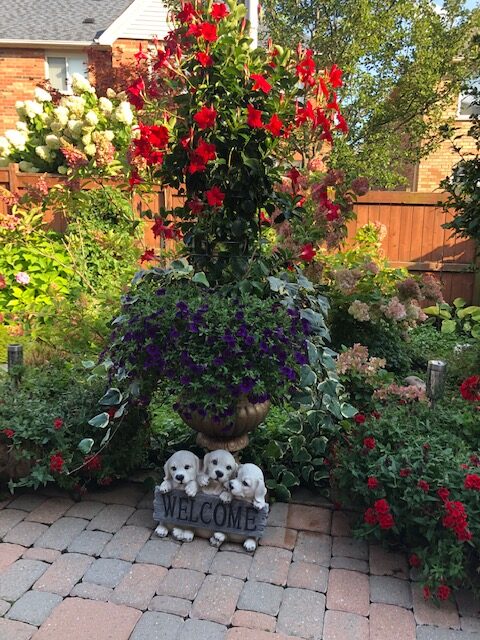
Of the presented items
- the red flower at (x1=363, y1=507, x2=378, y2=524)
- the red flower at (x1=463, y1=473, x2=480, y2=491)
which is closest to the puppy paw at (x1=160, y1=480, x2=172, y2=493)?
the red flower at (x1=363, y1=507, x2=378, y2=524)

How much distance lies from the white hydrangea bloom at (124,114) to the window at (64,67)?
18.8 ft

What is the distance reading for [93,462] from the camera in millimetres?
2518

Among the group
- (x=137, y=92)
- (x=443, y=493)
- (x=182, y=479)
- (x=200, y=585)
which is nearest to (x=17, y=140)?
(x=137, y=92)

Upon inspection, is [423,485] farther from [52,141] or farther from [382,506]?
[52,141]

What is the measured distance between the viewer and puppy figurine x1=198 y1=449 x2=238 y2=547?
2240mm

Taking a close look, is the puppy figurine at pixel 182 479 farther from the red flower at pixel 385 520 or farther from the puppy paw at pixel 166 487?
the red flower at pixel 385 520

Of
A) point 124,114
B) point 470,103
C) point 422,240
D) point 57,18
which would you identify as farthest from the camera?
point 57,18

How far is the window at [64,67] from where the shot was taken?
467 inches

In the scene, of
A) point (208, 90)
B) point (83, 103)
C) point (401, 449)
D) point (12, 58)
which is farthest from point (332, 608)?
point (12, 58)

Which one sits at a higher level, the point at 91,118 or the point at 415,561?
the point at 91,118

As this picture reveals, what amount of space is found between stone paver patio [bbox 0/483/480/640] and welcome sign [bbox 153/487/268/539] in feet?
0.27

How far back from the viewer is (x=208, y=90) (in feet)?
7.79

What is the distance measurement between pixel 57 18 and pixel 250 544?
1321 cm

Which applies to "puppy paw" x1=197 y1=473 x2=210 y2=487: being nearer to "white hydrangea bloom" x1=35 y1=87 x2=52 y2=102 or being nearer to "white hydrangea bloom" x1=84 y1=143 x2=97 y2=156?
"white hydrangea bloom" x1=84 y1=143 x2=97 y2=156
